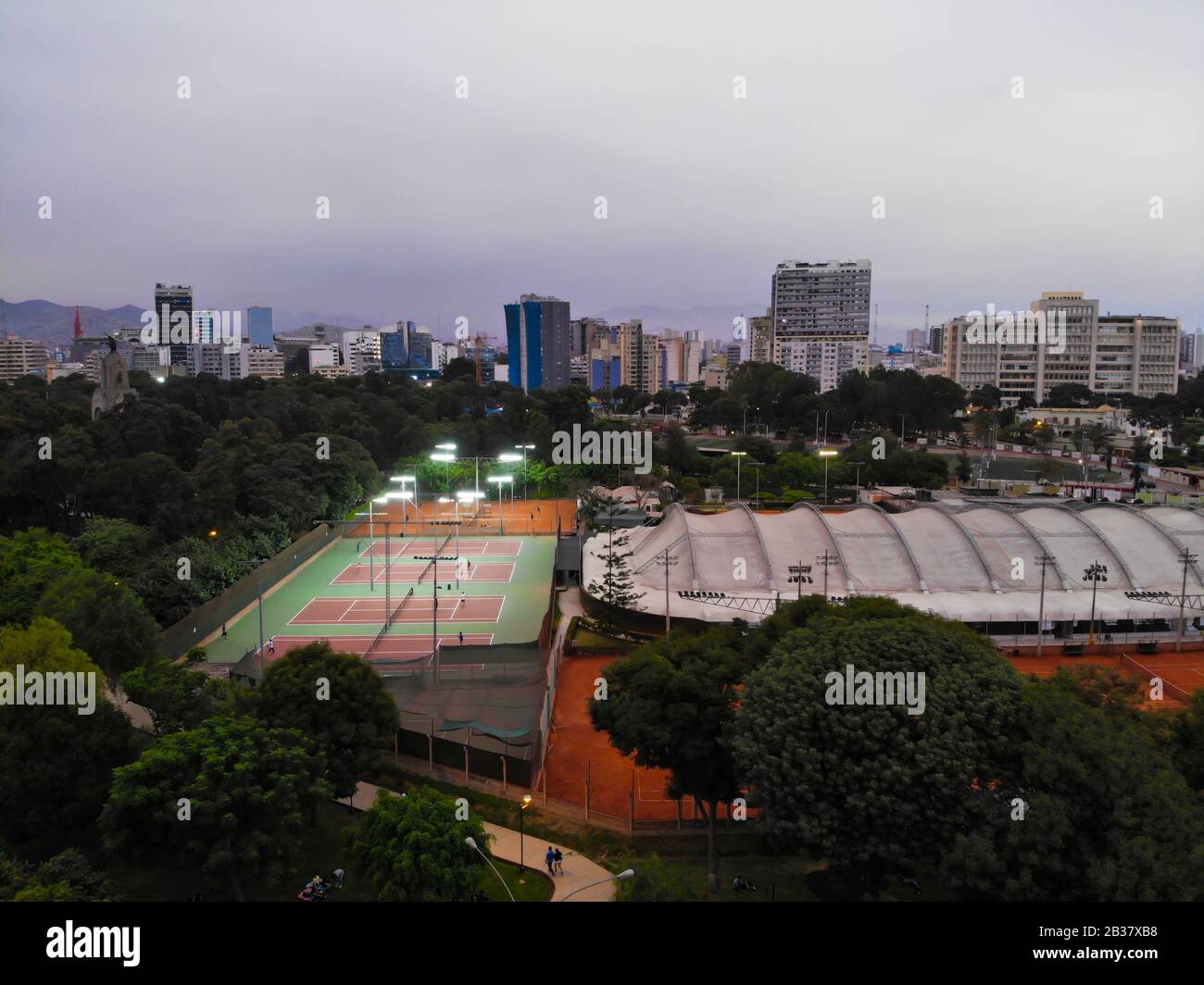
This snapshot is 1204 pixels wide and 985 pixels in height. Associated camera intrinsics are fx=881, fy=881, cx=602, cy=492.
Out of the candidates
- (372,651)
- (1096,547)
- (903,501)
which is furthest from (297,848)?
(903,501)

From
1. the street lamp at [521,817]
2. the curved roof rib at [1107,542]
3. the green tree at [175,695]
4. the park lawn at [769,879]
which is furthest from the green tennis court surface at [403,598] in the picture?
the curved roof rib at [1107,542]

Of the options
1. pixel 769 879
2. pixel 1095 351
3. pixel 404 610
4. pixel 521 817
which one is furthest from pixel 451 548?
pixel 1095 351

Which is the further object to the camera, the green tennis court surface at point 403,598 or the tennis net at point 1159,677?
the green tennis court surface at point 403,598

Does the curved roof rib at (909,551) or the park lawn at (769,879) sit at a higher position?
the curved roof rib at (909,551)

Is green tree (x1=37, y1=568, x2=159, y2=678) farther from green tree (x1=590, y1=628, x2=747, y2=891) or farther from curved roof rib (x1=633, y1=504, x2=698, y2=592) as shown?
curved roof rib (x1=633, y1=504, x2=698, y2=592)

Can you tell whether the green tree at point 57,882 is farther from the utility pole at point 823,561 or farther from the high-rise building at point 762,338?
the high-rise building at point 762,338

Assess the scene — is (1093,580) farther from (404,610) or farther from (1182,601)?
(404,610)
